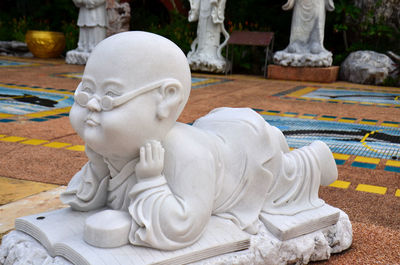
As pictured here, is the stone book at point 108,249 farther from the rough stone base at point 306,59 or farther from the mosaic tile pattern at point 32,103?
the rough stone base at point 306,59

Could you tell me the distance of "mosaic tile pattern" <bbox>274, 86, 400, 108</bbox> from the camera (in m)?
7.23

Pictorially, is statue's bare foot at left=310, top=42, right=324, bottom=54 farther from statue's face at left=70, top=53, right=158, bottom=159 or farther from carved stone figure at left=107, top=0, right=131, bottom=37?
statue's face at left=70, top=53, right=158, bottom=159

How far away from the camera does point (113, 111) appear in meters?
1.59

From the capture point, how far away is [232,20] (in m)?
12.6

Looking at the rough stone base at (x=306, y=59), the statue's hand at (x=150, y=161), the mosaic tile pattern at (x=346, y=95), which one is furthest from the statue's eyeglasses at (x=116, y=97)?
the rough stone base at (x=306, y=59)

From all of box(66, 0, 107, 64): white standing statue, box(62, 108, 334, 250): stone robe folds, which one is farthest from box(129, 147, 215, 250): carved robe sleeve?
box(66, 0, 107, 64): white standing statue

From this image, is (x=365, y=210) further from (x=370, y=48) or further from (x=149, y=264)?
(x=370, y=48)

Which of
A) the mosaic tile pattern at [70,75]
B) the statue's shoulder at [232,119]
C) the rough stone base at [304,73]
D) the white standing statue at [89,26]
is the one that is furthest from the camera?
the white standing statue at [89,26]

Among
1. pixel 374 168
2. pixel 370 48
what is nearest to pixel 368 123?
pixel 374 168

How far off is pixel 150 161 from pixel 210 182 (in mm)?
245

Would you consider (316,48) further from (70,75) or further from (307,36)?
(70,75)

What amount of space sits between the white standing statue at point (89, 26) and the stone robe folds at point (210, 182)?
968 cm

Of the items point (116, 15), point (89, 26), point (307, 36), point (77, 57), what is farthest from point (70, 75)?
point (307, 36)

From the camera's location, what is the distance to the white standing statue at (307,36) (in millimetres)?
9477
